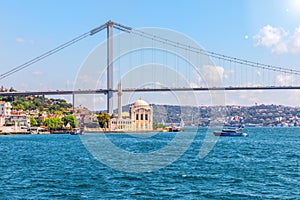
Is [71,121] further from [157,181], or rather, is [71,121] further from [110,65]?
[157,181]

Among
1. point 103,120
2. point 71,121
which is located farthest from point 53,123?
point 103,120

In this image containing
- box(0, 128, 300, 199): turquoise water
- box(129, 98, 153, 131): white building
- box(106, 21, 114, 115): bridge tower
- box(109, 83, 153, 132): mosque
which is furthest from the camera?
box(129, 98, 153, 131): white building

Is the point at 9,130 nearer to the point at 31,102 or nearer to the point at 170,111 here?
the point at 31,102

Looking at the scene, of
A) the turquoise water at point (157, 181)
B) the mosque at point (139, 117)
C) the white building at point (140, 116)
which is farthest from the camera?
the white building at point (140, 116)

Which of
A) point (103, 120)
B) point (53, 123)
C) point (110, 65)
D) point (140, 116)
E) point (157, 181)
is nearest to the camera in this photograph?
point (157, 181)

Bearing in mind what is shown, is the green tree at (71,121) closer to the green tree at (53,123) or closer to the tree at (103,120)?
the green tree at (53,123)

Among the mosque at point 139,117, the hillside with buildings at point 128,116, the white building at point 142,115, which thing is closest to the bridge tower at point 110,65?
the hillside with buildings at point 128,116

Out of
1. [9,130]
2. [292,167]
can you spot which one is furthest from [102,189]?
[9,130]

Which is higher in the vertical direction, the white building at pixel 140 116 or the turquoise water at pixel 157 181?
the white building at pixel 140 116

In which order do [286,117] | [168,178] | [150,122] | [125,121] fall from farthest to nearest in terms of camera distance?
[286,117] < [150,122] < [125,121] < [168,178]

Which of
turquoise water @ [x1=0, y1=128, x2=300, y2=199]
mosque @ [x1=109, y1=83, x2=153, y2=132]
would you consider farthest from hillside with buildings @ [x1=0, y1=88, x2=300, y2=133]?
turquoise water @ [x1=0, y1=128, x2=300, y2=199]

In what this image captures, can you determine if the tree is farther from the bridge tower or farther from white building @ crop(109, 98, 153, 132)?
the bridge tower
